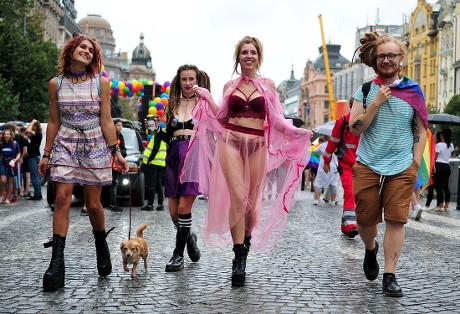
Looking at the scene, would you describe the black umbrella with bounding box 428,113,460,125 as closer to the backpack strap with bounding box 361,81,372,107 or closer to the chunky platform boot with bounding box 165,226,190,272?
the chunky platform boot with bounding box 165,226,190,272

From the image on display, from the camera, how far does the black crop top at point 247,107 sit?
757cm

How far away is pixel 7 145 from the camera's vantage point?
2075 centimetres

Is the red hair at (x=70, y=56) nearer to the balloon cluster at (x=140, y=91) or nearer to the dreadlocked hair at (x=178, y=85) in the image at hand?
the dreadlocked hair at (x=178, y=85)

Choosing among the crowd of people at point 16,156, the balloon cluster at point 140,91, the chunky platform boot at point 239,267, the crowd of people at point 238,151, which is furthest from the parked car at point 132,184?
the balloon cluster at point 140,91

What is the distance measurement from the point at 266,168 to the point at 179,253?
1.03 m

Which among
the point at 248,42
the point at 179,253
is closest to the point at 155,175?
the point at 179,253

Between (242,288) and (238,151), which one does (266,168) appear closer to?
(238,151)

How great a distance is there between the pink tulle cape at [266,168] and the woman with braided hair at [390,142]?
813mm

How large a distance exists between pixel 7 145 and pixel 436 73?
84786 millimetres

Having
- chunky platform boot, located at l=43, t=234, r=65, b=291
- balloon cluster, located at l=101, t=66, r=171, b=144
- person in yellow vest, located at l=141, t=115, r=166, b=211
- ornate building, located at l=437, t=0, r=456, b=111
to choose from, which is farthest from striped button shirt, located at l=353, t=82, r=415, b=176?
ornate building, located at l=437, t=0, r=456, b=111

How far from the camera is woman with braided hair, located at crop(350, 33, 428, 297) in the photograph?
6973mm

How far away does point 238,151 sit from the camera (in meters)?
7.58

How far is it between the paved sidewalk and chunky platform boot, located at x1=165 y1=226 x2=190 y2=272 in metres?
0.10

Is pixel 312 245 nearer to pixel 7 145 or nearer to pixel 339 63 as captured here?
pixel 7 145
